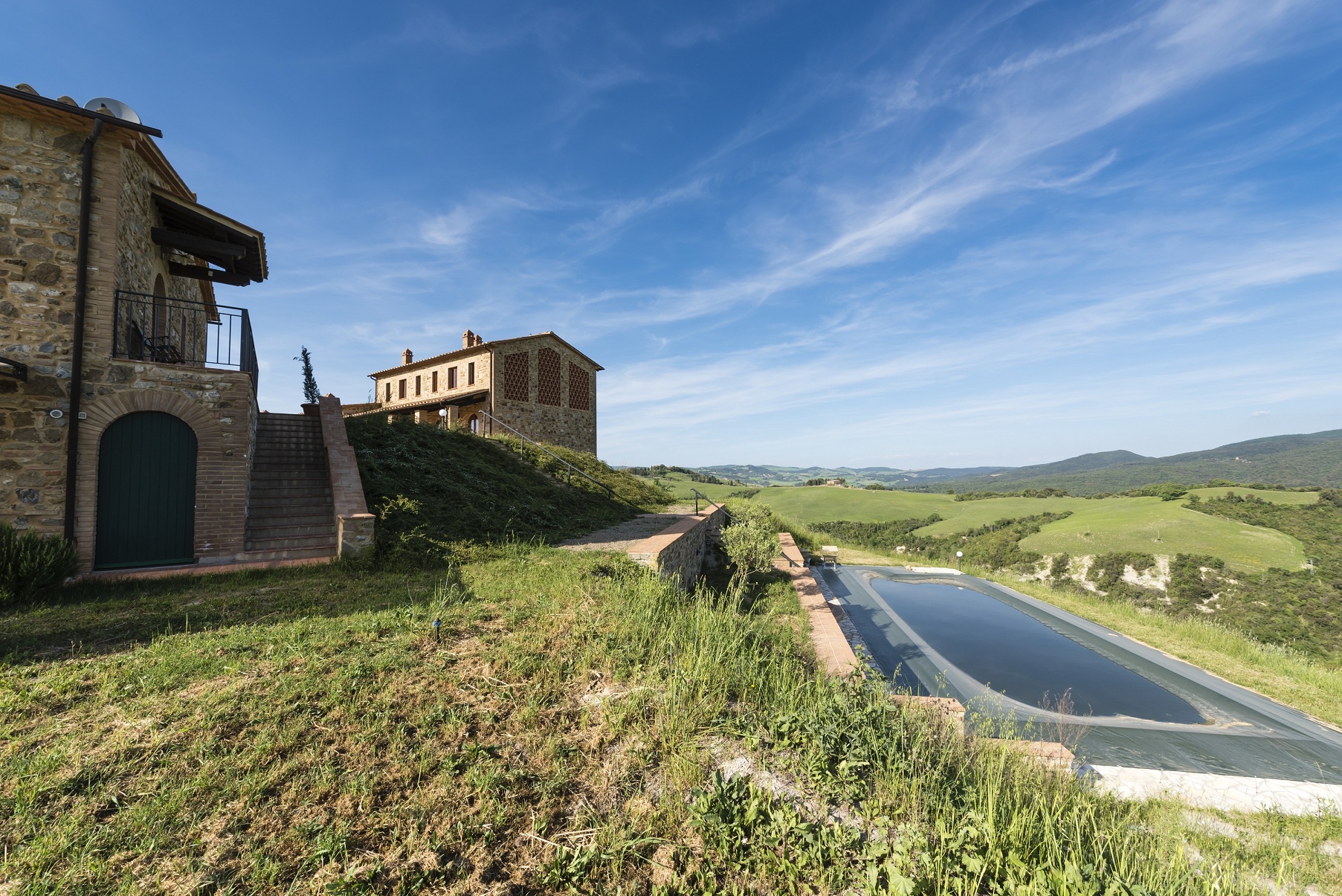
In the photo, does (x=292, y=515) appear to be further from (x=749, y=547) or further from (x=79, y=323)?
(x=749, y=547)

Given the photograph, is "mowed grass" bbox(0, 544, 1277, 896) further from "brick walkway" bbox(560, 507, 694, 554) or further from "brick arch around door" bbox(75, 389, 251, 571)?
"brick walkway" bbox(560, 507, 694, 554)

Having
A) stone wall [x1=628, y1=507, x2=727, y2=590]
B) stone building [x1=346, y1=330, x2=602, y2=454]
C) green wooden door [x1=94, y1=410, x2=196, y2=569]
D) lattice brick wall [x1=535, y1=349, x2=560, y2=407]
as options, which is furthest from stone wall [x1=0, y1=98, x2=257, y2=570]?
lattice brick wall [x1=535, y1=349, x2=560, y2=407]

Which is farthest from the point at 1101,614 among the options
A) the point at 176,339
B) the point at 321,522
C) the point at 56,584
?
the point at 176,339

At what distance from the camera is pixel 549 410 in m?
24.2

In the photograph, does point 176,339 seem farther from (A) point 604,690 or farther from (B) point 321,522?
(A) point 604,690

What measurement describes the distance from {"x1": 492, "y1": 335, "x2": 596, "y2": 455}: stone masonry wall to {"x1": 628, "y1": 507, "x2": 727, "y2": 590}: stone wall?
11.3m

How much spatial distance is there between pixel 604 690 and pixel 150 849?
261 centimetres

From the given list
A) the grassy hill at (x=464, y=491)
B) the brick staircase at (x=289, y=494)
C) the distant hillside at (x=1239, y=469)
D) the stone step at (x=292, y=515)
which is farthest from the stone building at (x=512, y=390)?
the distant hillside at (x=1239, y=469)

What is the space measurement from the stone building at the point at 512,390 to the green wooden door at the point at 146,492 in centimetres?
1409

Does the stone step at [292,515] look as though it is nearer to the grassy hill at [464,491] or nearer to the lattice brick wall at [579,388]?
the grassy hill at [464,491]

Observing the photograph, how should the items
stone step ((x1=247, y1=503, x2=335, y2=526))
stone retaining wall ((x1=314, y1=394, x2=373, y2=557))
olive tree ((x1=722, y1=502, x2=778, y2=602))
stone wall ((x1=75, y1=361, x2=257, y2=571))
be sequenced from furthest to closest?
1. olive tree ((x1=722, y1=502, x2=778, y2=602))
2. stone step ((x1=247, y1=503, x2=335, y2=526))
3. stone retaining wall ((x1=314, y1=394, x2=373, y2=557))
4. stone wall ((x1=75, y1=361, x2=257, y2=571))

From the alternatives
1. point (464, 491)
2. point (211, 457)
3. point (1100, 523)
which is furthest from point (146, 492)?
point (1100, 523)

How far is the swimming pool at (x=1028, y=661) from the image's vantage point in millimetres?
7816

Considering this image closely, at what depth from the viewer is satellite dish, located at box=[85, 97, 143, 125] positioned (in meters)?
7.02
